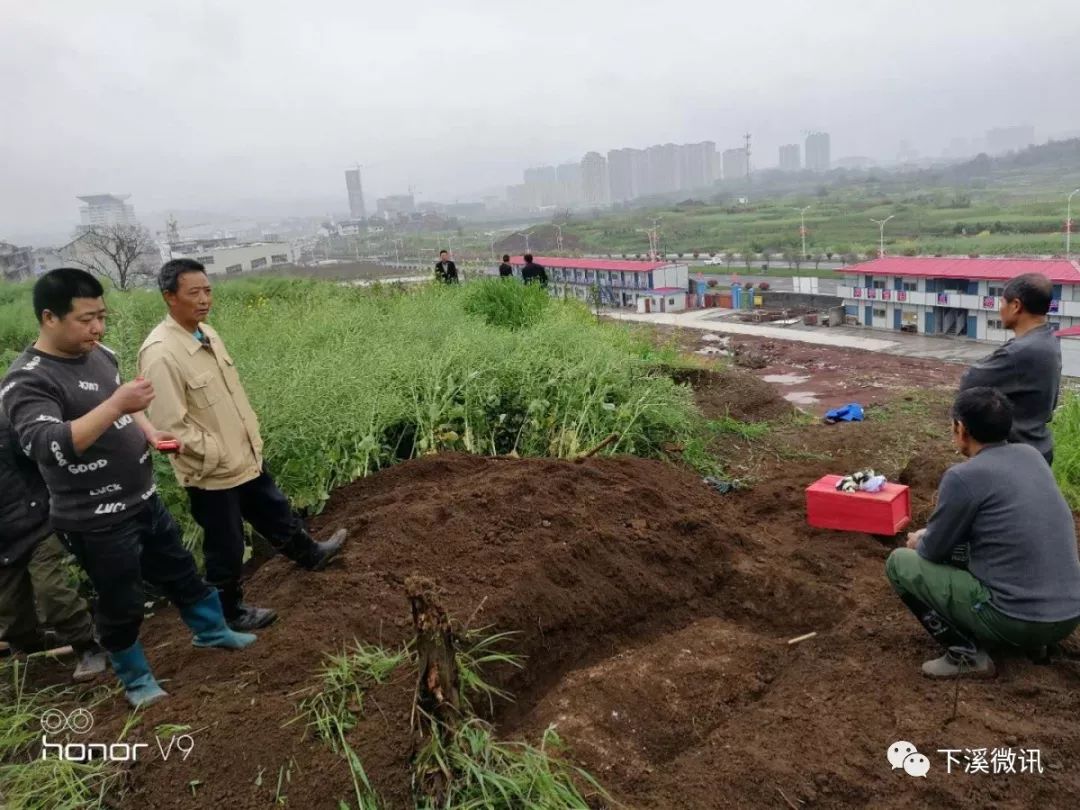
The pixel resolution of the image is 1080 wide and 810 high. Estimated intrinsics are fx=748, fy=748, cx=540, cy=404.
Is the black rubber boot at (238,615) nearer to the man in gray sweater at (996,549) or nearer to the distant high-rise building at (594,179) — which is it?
the man in gray sweater at (996,549)

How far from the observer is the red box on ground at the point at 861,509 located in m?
4.23

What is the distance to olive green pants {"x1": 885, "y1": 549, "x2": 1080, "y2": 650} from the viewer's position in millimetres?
2717

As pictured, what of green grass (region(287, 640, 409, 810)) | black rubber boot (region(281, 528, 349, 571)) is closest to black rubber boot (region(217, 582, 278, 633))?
black rubber boot (region(281, 528, 349, 571))

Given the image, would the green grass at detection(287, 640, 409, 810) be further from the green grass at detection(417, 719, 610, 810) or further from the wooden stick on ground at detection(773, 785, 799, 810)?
the wooden stick on ground at detection(773, 785, 799, 810)

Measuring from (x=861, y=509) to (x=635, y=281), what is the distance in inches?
1327

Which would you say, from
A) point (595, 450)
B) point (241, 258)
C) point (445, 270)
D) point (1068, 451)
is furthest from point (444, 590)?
point (241, 258)

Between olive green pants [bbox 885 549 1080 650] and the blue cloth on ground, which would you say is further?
the blue cloth on ground

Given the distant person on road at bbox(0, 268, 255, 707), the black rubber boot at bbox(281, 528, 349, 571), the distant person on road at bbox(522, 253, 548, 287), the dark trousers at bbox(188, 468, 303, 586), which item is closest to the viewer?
the distant person on road at bbox(0, 268, 255, 707)

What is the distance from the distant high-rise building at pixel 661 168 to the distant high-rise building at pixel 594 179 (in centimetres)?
1146

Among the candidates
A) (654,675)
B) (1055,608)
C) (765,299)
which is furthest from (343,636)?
(765,299)

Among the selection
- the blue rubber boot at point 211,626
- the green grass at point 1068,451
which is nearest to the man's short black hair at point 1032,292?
the green grass at point 1068,451

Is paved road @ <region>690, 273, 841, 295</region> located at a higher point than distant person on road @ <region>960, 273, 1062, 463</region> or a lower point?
lower

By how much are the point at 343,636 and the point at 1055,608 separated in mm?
2683

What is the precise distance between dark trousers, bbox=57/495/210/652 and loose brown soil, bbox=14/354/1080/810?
336 mm
